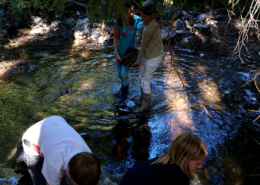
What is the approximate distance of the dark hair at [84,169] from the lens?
1503 millimetres

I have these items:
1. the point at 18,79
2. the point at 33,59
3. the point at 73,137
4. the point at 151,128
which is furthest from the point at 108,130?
the point at 33,59

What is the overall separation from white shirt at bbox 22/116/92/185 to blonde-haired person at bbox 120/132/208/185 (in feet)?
1.84

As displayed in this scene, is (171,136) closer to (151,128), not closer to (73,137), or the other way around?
(151,128)

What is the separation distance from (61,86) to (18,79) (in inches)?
52.9

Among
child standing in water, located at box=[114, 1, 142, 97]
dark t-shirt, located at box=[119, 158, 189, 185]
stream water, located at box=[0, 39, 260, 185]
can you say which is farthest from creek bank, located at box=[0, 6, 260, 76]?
dark t-shirt, located at box=[119, 158, 189, 185]

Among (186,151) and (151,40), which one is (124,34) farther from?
(186,151)

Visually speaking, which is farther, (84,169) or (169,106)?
(169,106)

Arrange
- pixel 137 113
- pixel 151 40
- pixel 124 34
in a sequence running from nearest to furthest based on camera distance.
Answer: pixel 151 40 → pixel 124 34 → pixel 137 113

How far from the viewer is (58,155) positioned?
1.64 metres

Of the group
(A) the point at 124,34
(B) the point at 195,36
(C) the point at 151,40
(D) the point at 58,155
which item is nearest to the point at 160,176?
(D) the point at 58,155

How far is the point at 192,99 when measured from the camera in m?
4.44

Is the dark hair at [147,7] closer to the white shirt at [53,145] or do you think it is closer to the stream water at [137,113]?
the stream water at [137,113]

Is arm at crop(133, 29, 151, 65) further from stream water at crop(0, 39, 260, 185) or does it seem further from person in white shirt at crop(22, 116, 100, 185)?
person in white shirt at crop(22, 116, 100, 185)

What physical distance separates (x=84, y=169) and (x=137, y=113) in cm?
252
